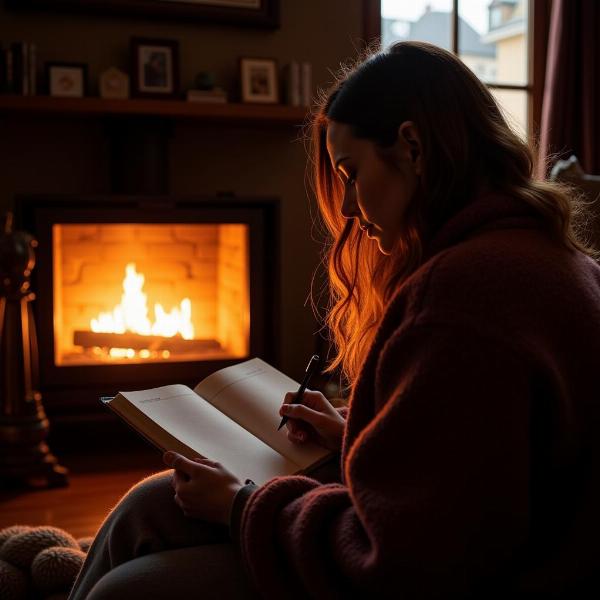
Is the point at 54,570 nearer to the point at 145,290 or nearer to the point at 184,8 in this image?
the point at 145,290

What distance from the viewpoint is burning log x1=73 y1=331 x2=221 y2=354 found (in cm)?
279

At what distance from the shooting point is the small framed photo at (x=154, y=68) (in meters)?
2.79

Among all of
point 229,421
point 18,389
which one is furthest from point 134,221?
point 229,421

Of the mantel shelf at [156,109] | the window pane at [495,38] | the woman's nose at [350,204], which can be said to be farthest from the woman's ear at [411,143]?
the window pane at [495,38]

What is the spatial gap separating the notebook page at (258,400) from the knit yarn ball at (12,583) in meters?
0.55

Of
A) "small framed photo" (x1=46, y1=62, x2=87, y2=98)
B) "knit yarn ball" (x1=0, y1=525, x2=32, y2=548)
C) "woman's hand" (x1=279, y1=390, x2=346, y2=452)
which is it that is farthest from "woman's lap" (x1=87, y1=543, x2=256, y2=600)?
"small framed photo" (x1=46, y1=62, x2=87, y2=98)

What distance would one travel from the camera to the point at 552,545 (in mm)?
725

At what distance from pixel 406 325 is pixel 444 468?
125 millimetres

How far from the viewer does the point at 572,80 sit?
3312 millimetres

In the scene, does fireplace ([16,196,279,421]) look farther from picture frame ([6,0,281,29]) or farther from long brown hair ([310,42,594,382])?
long brown hair ([310,42,594,382])

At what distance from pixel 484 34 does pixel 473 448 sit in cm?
309

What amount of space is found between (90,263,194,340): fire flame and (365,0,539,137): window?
135 centimetres

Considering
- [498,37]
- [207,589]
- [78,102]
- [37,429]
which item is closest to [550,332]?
[207,589]

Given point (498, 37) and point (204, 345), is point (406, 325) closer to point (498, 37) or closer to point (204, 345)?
point (204, 345)
